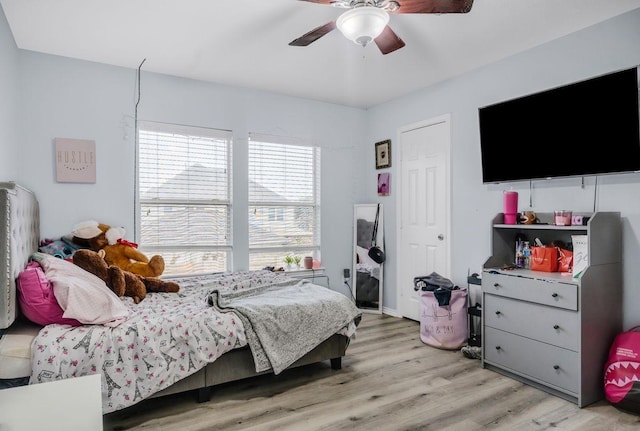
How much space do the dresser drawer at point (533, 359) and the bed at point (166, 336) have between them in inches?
42.1

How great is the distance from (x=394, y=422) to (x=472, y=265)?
6.24 feet

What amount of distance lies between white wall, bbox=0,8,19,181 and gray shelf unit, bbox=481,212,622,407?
140 inches

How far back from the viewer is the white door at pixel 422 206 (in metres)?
4.03

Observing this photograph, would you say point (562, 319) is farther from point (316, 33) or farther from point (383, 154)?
point (383, 154)

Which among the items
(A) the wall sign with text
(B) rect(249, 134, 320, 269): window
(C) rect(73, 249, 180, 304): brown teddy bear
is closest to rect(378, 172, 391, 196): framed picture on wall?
(B) rect(249, 134, 320, 269): window

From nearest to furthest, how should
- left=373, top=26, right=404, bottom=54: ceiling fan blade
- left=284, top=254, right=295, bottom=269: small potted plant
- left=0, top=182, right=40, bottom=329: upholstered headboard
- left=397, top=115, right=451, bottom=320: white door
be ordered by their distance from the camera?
1. left=0, top=182, right=40, bottom=329: upholstered headboard
2. left=373, top=26, right=404, bottom=54: ceiling fan blade
3. left=397, top=115, right=451, bottom=320: white door
4. left=284, top=254, right=295, bottom=269: small potted plant

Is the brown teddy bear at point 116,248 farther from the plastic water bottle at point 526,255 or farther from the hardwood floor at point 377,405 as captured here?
the plastic water bottle at point 526,255

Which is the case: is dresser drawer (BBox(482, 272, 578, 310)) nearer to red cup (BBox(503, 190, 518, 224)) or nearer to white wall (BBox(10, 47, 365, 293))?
red cup (BBox(503, 190, 518, 224))

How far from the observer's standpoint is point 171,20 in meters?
2.76

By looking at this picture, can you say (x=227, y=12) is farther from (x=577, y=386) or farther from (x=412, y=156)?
(x=577, y=386)

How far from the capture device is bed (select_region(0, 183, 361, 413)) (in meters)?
2.00

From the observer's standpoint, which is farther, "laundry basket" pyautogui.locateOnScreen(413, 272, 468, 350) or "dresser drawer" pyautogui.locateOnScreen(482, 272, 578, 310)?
"laundry basket" pyautogui.locateOnScreen(413, 272, 468, 350)

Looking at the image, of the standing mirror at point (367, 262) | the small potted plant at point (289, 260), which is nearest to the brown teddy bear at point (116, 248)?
the small potted plant at point (289, 260)

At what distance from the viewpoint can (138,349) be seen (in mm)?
2246
